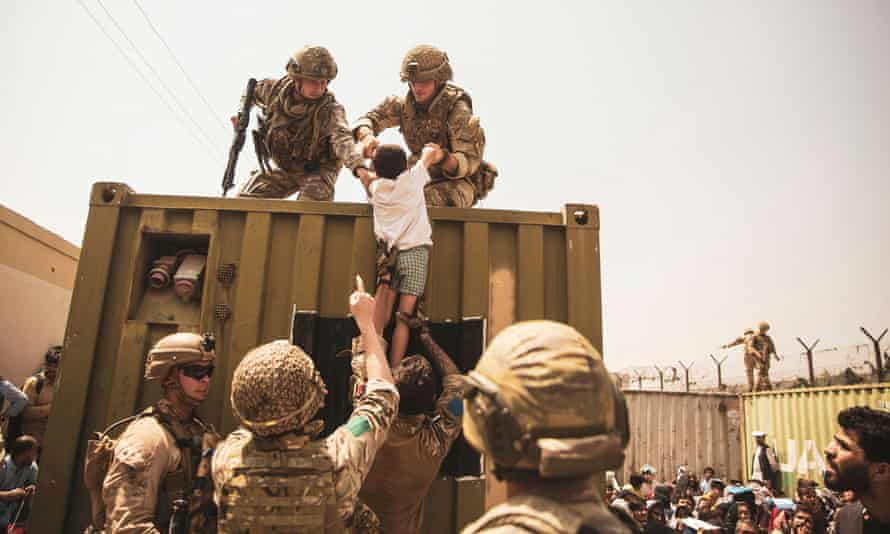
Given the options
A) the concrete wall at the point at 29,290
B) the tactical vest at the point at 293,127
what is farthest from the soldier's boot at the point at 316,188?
the concrete wall at the point at 29,290

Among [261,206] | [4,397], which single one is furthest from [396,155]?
[4,397]

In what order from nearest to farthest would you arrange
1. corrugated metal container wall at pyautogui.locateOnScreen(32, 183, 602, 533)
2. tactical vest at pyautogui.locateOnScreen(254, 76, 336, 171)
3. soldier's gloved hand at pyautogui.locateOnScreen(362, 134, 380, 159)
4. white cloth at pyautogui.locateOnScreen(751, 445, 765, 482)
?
corrugated metal container wall at pyautogui.locateOnScreen(32, 183, 602, 533)
soldier's gloved hand at pyautogui.locateOnScreen(362, 134, 380, 159)
tactical vest at pyautogui.locateOnScreen(254, 76, 336, 171)
white cloth at pyautogui.locateOnScreen(751, 445, 765, 482)

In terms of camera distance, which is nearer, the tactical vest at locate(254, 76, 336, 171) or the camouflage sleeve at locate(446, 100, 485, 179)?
the camouflage sleeve at locate(446, 100, 485, 179)

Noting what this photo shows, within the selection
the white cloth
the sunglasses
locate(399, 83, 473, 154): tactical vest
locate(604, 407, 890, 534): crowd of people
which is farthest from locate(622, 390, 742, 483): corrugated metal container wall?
the sunglasses

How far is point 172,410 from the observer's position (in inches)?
95.7

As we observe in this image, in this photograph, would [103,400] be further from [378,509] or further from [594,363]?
[594,363]

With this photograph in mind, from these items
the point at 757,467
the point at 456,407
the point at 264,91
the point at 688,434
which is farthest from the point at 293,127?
the point at 688,434

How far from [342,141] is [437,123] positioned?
664 mm

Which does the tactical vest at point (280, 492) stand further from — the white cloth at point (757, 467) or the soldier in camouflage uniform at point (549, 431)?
the white cloth at point (757, 467)

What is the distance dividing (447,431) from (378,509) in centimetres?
43

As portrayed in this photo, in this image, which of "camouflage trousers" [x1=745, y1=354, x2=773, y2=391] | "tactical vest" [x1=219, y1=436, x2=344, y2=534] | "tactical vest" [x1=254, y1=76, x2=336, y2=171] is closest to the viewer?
"tactical vest" [x1=219, y1=436, x2=344, y2=534]

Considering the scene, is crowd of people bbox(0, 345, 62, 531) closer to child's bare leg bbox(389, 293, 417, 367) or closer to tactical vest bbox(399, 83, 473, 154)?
child's bare leg bbox(389, 293, 417, 367)

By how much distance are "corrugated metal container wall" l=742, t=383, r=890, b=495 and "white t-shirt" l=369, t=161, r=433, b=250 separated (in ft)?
32.4

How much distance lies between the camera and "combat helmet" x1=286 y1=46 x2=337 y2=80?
388 centimetres
